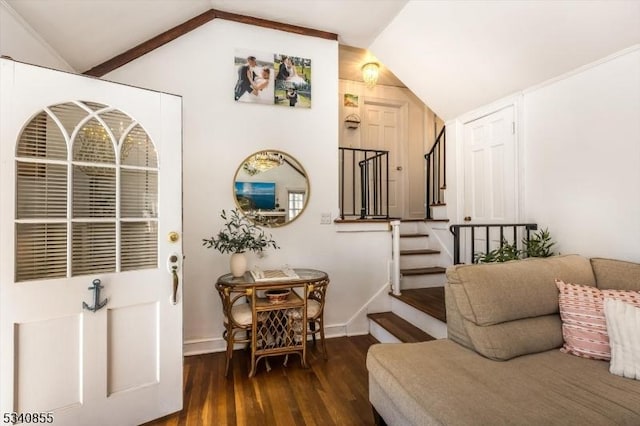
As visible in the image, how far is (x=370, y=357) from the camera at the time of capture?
67.9 inches

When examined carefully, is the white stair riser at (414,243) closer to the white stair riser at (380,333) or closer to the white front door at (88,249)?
the white stair riser at (380,333)

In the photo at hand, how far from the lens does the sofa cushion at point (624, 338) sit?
4.64 ft

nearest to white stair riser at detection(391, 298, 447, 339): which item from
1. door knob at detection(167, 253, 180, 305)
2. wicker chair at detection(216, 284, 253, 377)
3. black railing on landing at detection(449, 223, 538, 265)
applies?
black railing on landing at detection(449, 223, 538, 265)

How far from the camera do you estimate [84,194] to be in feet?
5.54

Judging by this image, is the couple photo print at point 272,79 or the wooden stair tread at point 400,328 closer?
the wooden stair tread at point 400,328

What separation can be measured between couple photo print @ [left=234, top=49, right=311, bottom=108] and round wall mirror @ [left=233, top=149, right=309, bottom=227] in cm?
57

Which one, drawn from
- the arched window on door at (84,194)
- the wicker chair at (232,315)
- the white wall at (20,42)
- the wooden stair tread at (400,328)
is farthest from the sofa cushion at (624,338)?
the white wall at (20,42)

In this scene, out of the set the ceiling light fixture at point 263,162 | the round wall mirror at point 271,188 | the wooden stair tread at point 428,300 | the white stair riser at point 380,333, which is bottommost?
the white stair riser at point 380,333

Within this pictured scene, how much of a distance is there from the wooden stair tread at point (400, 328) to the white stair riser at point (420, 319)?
4 centimetres

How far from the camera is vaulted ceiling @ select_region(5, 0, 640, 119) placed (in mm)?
2066

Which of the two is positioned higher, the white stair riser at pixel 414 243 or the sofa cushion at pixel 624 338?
the white stair riser at pixel 414 243

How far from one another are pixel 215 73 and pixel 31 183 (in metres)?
1.87

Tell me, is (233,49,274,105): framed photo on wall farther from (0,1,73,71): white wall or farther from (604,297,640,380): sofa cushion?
(604,297,640,380): sofa cushion

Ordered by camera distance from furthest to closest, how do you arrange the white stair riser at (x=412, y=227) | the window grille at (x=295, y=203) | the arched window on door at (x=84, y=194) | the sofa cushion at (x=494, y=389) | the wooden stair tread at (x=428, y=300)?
the white stair riser at (x=412, y=227), the window grille at (x=295, y=203), the wooden stair tread at (x=428, y=300), the arched window on door at (x=84, y=194), the sofa cushion at (x=494, y=389)
